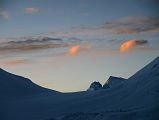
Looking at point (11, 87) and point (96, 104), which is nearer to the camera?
point (96, 104)

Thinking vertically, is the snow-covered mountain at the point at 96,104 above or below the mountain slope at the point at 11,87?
below

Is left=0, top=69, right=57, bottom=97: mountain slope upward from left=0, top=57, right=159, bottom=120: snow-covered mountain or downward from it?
upward

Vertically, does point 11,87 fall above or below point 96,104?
above

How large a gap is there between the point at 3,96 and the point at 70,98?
26742 mm

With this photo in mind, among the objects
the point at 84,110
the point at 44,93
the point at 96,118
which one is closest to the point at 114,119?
the point at 96,118

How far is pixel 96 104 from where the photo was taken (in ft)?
471

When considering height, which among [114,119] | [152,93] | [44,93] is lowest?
[114,119]

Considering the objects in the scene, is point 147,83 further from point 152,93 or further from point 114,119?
point 114,119

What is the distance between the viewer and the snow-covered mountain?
4532 inches

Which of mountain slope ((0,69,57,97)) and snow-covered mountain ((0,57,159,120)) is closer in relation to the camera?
snow-covered mountain ((0,57,159,120))

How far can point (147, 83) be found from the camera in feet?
464

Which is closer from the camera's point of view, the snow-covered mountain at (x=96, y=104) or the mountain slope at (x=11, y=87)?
the snow-covered mountain at (x=96, y=104)

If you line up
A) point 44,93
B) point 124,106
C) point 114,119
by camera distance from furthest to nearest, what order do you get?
1. point 44,93
2. point 124,106
3. point 114,119

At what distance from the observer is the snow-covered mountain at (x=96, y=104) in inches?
4532
